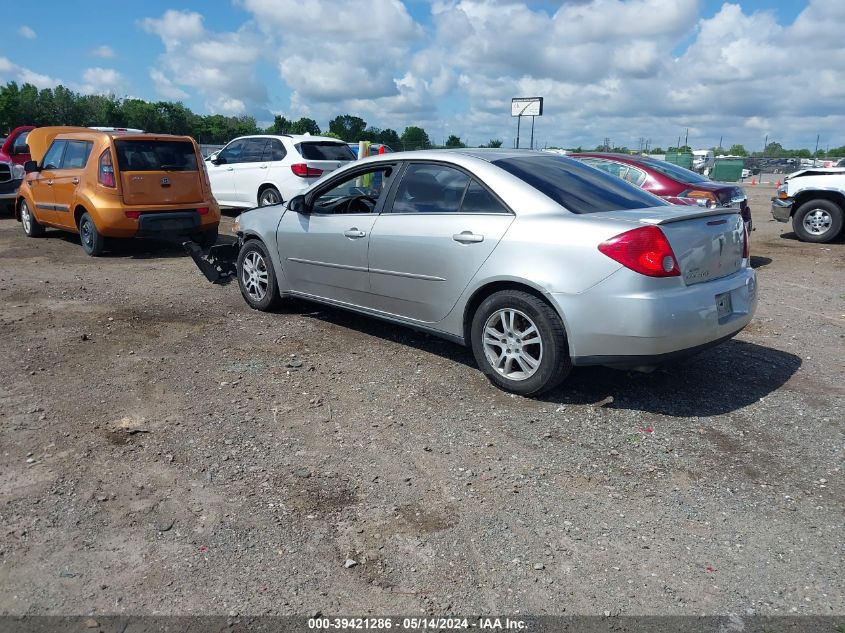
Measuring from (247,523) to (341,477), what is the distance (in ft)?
1.92

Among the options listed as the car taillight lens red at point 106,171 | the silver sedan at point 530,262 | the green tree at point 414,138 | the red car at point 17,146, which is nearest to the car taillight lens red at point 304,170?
the car taillight lens red at point 106,171

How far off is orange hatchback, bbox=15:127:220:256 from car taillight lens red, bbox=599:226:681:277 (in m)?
7.26

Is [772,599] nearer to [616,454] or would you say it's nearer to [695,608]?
[695,608]

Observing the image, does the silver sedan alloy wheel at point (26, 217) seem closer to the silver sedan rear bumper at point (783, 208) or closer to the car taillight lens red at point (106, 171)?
the car taillight lens red at point (106, 171)

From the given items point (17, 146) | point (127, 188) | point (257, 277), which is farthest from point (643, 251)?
point (17, 146)

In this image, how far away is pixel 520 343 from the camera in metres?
4.55

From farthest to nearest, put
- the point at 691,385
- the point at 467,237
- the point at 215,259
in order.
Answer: the point at 215,259
the point at 691,385
the point at 467,237

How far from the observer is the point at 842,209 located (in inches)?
476

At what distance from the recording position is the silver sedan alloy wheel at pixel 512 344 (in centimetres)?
450

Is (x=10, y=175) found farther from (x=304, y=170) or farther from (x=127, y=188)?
(x=127, y=188)

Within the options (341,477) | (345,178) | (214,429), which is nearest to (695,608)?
(341,477)

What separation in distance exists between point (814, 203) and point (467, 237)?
10.1 meters

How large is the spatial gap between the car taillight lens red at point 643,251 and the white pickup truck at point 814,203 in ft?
32.5

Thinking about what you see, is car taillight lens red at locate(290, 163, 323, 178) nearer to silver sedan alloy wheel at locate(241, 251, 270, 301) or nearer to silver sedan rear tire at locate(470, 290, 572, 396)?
silver sedan alloy wheel at locate(241, 251, 270, 301)
